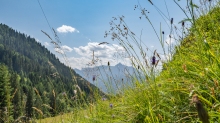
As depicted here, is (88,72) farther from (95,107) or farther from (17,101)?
(17,101)

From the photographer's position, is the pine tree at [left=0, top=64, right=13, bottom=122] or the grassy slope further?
the pine tree at [left=0, top=64, right=13, bottom=122]

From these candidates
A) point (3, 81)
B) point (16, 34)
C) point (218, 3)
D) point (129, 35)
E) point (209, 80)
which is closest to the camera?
point (209, 80)

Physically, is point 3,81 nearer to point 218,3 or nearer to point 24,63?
point 218,3

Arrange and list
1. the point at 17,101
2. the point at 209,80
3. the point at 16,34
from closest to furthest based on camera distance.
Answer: the point at 209,80 → the point at 17,101 → the point at 16,34

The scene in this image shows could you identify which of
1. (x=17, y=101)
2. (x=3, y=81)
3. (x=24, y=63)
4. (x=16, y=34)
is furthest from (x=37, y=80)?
(x=16, y=34)

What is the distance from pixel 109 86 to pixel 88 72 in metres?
0.93

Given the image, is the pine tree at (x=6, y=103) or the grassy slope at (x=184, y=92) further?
the pine tree at (x=6, y=103)

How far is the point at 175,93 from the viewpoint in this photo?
5.12ft

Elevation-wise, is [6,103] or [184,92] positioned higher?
[184,92]

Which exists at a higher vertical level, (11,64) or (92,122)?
(11,64)

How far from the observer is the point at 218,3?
10.4 feet

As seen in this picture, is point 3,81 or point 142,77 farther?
point 3,81

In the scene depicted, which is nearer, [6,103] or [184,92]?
[184,92]

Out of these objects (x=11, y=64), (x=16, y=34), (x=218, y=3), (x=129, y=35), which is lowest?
(x=129, y=35)
